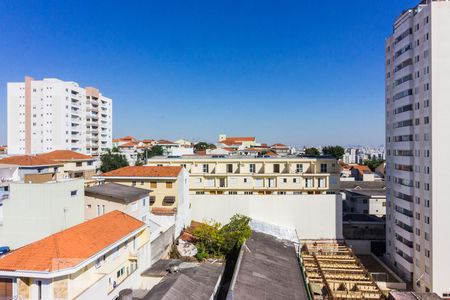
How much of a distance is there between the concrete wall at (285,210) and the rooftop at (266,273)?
8.40 metres

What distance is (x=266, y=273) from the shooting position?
1723 cm

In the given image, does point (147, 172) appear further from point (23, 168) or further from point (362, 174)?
point (362, 174)

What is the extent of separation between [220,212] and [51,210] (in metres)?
18.5

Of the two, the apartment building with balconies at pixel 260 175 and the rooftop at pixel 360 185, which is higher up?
the apartment building with balconies at pixel 260 175

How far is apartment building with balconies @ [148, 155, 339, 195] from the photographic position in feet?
115

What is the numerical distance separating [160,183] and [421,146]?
76.8ft

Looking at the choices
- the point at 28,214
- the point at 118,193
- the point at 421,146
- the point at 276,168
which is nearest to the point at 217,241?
the point at 118,193

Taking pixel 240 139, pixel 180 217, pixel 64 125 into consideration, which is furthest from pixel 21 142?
pixel 240 139

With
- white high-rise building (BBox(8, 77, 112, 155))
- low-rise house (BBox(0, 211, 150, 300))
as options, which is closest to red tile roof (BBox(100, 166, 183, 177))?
low-rise house (BBox(0, 211, 150, 300))

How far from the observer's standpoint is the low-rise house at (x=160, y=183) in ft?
90.2

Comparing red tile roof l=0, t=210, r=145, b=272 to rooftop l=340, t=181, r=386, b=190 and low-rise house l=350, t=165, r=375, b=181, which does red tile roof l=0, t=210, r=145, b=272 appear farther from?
low-rise house l=350, t=165, r=375, b=181

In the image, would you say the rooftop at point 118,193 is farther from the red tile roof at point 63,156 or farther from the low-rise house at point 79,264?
the red tile roof at point 63,156

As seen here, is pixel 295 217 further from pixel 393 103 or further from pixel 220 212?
pixel 393 103

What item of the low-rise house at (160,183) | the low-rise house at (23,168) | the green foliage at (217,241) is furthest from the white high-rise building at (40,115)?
the green foliage at (217,241)
